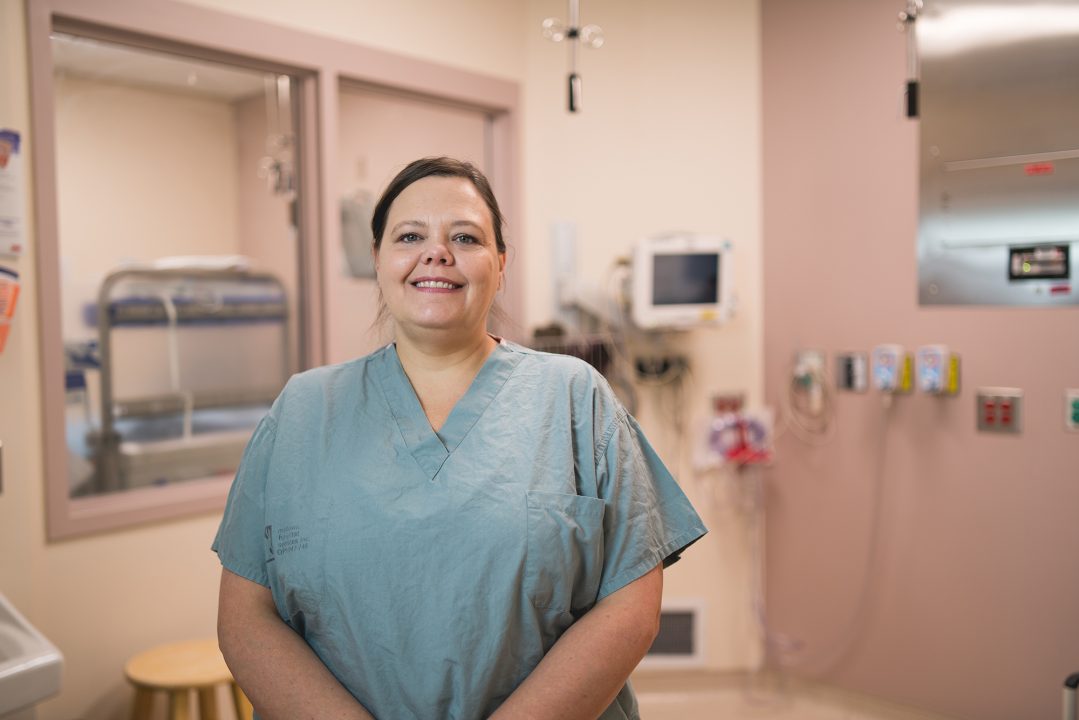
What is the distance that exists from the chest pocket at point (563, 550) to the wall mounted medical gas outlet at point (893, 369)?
1.70 metres

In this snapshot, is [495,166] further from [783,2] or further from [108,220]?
[108,220]

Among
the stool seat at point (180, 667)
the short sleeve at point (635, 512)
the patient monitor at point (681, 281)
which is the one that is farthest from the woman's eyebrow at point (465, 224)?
the patient monitor at point (681, 281)

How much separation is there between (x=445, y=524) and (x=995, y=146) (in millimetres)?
2050

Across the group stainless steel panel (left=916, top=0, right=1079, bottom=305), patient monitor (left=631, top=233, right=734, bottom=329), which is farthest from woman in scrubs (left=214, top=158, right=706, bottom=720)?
stainless steel panel (left=916, top=0, right=1079, bottom=305)

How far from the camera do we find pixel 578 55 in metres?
3.04

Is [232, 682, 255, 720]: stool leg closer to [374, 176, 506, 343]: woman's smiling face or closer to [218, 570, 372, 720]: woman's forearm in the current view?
[218, 570, 372, 720]: woman's forearm

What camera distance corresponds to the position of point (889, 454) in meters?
2.71

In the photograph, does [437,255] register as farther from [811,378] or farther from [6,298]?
[811,378]

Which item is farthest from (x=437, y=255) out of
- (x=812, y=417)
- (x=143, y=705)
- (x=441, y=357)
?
(x=812, y=417)

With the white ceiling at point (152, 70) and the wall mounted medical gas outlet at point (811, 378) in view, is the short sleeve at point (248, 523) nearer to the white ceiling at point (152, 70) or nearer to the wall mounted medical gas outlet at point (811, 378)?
the white ceiling at point (152, 70)

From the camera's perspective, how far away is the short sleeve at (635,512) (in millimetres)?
1237

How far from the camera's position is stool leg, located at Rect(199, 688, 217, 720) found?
2020 millimetres

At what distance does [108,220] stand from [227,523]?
1300mm

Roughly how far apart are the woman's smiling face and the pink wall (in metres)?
1.79
